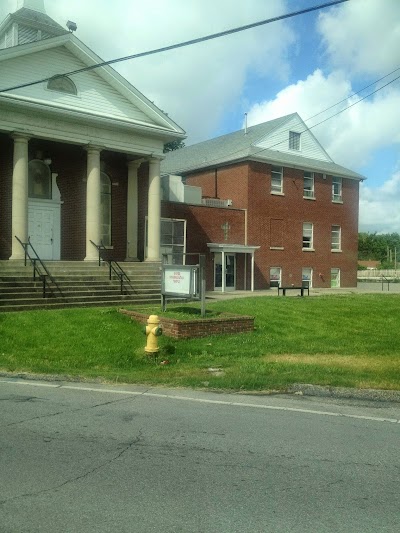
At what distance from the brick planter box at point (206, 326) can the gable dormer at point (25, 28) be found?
17313mm

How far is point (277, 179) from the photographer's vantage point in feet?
116

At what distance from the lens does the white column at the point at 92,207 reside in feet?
74.4

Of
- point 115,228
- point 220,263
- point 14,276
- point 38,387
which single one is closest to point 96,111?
point 115,228

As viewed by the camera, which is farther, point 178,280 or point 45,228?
point 45,228

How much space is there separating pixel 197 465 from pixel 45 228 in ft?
67.8

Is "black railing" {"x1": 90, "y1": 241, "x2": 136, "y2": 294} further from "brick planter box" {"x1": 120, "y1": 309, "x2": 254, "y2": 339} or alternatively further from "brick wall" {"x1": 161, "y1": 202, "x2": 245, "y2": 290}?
"brick wall" {"x1": 161, "y1": 202, "x2": 245, "y2": 290}

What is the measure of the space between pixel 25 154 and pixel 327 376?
51.5 feet

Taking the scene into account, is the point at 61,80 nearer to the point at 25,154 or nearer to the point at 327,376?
the point at 25,154

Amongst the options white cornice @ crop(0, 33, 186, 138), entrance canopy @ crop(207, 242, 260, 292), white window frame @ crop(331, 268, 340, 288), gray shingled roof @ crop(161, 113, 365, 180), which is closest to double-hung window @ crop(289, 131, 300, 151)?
gray shingled roof @ crop(161, 113, 365, 180)

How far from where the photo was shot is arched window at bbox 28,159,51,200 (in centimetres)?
2431

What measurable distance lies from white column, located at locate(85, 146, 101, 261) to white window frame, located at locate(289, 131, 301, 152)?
1755 cm

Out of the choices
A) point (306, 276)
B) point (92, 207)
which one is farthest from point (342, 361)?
point (306, 276)

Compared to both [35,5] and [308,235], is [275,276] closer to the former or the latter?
[308,235]

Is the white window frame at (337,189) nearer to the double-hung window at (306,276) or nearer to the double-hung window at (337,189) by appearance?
the double-hung window at (337,189)
